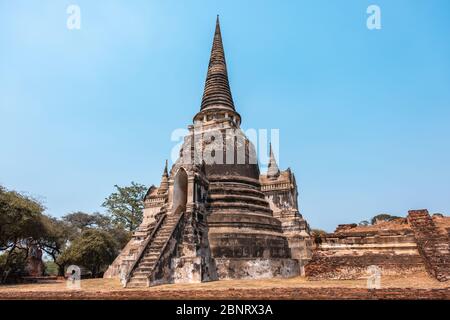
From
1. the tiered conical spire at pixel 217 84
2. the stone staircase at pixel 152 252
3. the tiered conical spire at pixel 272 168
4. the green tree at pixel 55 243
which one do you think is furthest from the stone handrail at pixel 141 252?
the tiered conical spire at pixel 272 168

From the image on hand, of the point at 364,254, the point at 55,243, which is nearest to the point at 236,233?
the point at 364,254

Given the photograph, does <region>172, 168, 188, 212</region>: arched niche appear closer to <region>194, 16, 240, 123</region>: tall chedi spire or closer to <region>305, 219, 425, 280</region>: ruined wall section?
<region>194, 16, 240, 123</region>: tall chedi spire

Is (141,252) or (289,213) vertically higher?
(289,213)

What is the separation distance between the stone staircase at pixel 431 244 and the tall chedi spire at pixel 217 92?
13182 mm

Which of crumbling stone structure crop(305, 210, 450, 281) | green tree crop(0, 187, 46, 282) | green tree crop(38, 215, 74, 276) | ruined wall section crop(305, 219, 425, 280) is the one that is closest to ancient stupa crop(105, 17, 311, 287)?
ruined wall section crop(305, 219, 425, 280)

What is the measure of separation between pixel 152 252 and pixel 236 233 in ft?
14.8

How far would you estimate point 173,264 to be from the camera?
13.0 meters

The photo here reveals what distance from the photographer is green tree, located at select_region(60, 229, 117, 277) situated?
2364cm

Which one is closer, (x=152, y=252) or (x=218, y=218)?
(x=152, y=252)

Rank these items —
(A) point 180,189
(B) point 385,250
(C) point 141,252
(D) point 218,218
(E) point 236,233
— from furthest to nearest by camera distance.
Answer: (A) point 180,189 → (D) point 218,218 → (E) point 236,233 → (C) point 141,252 → (B) point 385,250

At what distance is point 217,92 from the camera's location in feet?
75.5

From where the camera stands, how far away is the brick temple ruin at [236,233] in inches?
469

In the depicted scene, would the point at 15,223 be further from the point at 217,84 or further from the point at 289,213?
the point at 289,213
